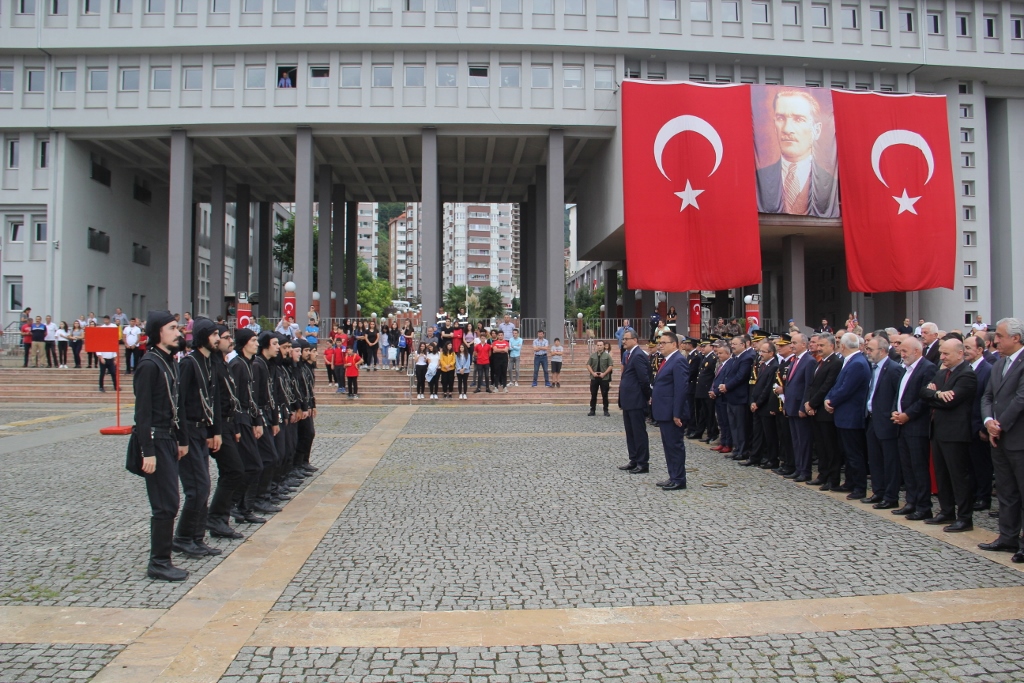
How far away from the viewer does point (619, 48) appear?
31.1m

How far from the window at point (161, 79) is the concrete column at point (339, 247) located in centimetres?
1054

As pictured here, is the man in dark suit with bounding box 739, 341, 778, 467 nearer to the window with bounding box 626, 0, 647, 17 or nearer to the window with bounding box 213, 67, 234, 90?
the window with bounding box 626, 0, 647, 17

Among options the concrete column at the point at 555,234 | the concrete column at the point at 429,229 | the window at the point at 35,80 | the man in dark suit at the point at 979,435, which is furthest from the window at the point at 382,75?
the man in dark suit at the point at 979,435

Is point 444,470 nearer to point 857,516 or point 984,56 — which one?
point 857,516

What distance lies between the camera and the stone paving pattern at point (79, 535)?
4988 millimetres

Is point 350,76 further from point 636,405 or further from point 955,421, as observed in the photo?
point 955,421

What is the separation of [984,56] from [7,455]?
4076cm

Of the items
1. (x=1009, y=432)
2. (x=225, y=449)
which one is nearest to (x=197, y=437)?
(x=225, y=449)

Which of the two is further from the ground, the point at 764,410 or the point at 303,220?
the point at 303,220

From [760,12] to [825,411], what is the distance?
29.2 metres

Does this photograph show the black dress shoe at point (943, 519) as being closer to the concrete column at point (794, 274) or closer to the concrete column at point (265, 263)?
the concrete column at point (794, 274)

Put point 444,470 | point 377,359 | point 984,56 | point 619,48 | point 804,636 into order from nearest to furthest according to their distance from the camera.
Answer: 1. point 804,636
2. point 444,470
3. point 377,359
4. point 619,48
5. point 984,56

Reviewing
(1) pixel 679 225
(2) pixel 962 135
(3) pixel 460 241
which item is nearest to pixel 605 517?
(1) pixel 679 225

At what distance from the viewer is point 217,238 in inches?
1444
